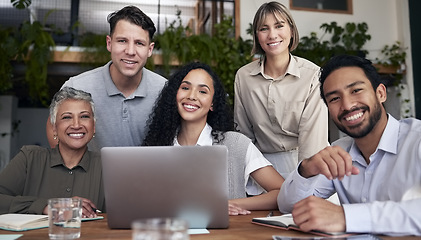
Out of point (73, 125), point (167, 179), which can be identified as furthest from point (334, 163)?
point (73, 125)

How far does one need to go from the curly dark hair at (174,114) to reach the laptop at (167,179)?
1.03 metres

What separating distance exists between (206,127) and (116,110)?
23.5 inches

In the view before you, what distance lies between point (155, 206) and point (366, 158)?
0.85m

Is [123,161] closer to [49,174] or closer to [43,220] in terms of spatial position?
[43,220]

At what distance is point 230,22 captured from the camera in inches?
225

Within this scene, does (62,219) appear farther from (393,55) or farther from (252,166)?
(393,55)

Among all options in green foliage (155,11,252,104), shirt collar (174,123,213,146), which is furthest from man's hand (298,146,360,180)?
green foliage (155,11,252,104)

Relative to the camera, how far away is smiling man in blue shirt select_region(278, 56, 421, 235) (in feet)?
4.01

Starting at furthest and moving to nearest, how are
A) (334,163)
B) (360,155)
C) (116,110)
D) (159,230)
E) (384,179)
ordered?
1. (116,110)
2. (360,155)
3. (384,179)
4. (334,163)
5. (159,230)

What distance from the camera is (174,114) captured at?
225cm

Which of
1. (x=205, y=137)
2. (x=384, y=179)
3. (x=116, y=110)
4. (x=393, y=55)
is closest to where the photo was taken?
(x=384, y=179)

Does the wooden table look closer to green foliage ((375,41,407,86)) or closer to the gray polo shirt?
the gray polo shirt

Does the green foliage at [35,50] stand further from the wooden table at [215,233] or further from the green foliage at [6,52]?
the wooden table at [215,233]

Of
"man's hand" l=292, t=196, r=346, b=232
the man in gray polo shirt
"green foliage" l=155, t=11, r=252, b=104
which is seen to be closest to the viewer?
"man's hand" l=292, t=196, r=346, b=232
